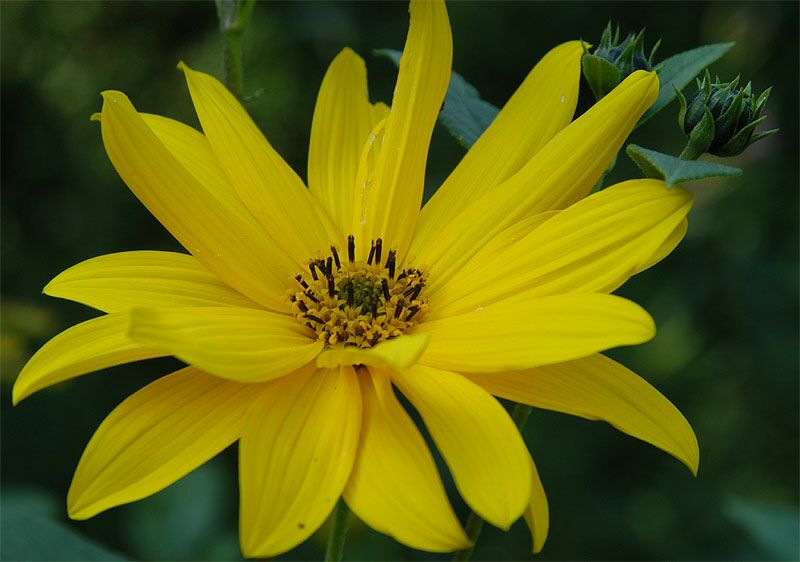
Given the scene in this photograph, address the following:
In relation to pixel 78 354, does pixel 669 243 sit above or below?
above

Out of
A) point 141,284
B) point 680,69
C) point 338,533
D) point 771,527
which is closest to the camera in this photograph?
point 338,533

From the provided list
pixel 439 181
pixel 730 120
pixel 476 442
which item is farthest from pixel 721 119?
pixel 439 181

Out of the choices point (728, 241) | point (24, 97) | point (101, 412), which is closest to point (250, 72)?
point (24, 97)

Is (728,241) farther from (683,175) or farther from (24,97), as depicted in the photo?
(24,97)

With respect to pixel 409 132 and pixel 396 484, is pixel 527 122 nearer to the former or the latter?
pixel 409 132

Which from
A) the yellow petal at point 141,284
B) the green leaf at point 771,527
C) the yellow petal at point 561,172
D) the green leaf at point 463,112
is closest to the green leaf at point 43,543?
the yellow petal at point 141,284
